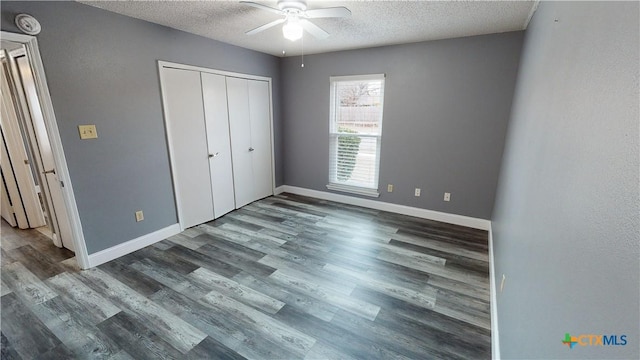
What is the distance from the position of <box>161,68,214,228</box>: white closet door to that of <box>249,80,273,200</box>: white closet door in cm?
93

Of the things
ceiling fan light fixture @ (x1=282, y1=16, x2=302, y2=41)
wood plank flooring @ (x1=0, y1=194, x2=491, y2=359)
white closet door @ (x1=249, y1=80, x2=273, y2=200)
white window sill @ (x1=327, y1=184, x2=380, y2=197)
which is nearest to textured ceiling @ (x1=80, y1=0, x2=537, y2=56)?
ceiling fan light fixture @ (x1=282, y1=16, x2=302, y2=41)

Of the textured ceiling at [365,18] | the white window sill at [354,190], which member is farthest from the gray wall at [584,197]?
the white window sill at [354,190]

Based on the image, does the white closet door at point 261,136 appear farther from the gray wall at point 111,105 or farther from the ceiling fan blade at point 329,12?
the ceiling fan blade at point 329,12

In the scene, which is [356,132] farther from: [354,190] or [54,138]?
[54,138]

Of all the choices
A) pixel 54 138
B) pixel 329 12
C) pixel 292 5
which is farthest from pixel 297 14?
pixel 54 138

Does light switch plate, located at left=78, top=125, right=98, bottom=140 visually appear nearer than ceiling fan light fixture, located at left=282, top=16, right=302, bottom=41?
No

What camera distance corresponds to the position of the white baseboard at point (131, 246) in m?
2.66

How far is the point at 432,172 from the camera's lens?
146 inches

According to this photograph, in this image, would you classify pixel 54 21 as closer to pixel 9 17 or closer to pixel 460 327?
pixel 9 17

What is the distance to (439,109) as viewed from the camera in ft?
11.4

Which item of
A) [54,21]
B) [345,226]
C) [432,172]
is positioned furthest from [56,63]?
[432,172]

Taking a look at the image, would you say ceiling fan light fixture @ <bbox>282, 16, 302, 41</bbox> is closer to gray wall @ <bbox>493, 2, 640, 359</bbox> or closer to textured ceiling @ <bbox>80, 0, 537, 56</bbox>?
textured ceiling @ <bbox>80, 0, 537, 56</bbox>

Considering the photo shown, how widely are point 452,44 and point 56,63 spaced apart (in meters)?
4.00

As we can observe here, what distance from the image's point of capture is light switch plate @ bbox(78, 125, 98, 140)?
2.43m
